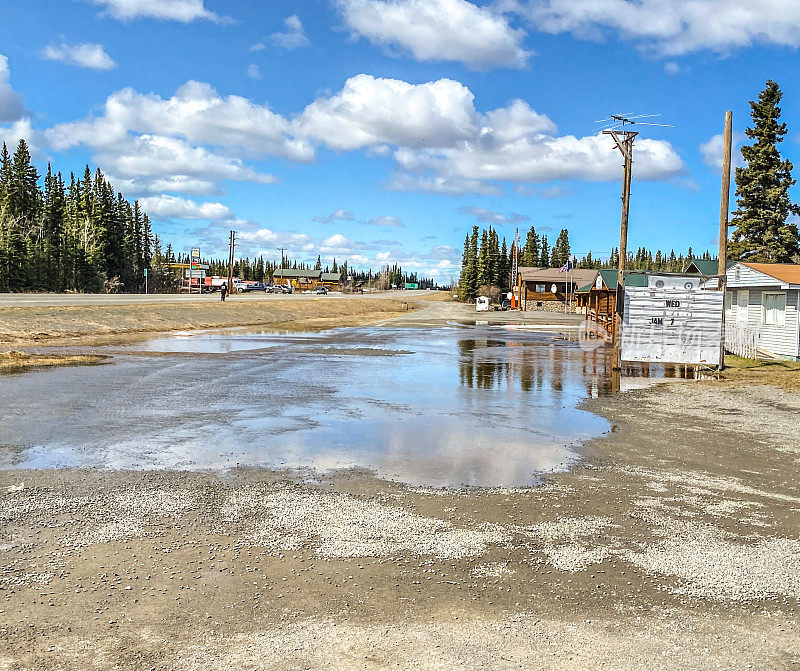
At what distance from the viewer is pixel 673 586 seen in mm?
4781

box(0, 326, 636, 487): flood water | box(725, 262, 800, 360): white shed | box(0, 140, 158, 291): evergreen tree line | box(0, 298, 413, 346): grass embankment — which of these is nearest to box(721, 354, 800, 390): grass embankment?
box(725, 262, 800, 360): white shed

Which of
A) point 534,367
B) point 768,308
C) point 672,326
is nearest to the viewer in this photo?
point 672,326

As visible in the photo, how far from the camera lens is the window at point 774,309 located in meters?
23.8

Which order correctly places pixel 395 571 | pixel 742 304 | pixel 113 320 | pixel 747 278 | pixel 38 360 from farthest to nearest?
pixel 113 320
pixel 742 304
pixel 747 278
pixel 38 360
pixel 395 571

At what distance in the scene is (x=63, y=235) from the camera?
82562 millimetres

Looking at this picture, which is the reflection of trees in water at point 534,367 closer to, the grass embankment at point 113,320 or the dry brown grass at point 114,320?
the grass embankment at point 113,320

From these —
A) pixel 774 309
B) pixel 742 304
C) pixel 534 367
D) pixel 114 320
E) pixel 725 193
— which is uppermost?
pixel 725 193

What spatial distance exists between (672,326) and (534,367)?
4059mm

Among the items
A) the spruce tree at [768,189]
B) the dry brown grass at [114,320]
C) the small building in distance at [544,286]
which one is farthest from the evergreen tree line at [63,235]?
the spruce tree at [768,189]

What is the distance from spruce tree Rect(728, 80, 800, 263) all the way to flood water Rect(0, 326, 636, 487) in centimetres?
3021

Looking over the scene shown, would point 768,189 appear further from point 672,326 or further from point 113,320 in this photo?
point 113,320

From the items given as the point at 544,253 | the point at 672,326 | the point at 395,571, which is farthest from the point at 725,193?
the point at 544,253

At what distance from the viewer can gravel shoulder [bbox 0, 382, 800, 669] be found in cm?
390

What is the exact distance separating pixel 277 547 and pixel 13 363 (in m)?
15.8
